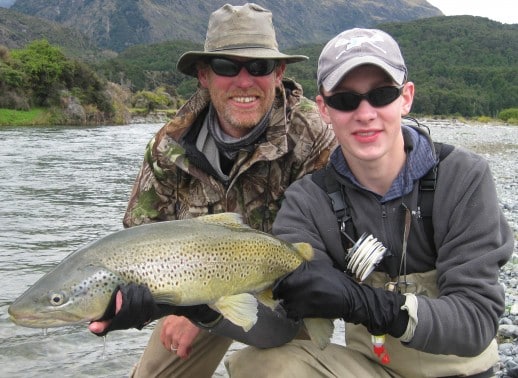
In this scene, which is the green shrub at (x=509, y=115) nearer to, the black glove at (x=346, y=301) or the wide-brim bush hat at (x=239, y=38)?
the wide-brim bush hat at (x=239, y=38)

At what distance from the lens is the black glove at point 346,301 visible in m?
2.64

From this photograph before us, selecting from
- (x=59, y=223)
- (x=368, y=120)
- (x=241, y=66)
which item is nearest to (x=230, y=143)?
(x=241, y=66)

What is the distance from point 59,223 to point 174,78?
125456 mm

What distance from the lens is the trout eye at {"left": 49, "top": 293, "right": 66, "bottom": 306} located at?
8.71ft

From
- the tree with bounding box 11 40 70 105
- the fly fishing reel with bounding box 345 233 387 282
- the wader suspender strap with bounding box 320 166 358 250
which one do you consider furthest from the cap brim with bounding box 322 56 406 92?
the tree with bounding box 11 40 70 105

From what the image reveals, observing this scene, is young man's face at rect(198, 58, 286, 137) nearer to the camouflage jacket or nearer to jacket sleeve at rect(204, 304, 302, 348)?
the camouflage jacket

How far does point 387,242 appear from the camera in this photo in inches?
119

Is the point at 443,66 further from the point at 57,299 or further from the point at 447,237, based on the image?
the point at 57,299

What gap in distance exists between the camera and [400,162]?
309 cm

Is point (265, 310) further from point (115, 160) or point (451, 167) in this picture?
point (115, 160)

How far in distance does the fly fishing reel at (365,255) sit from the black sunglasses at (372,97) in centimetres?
66

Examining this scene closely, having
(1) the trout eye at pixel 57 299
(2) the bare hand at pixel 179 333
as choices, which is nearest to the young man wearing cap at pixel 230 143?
(2) the bare hand at pixel 179 333

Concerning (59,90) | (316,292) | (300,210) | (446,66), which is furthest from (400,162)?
(446,66)

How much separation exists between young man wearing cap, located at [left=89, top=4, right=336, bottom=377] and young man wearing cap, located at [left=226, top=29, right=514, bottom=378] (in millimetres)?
718
